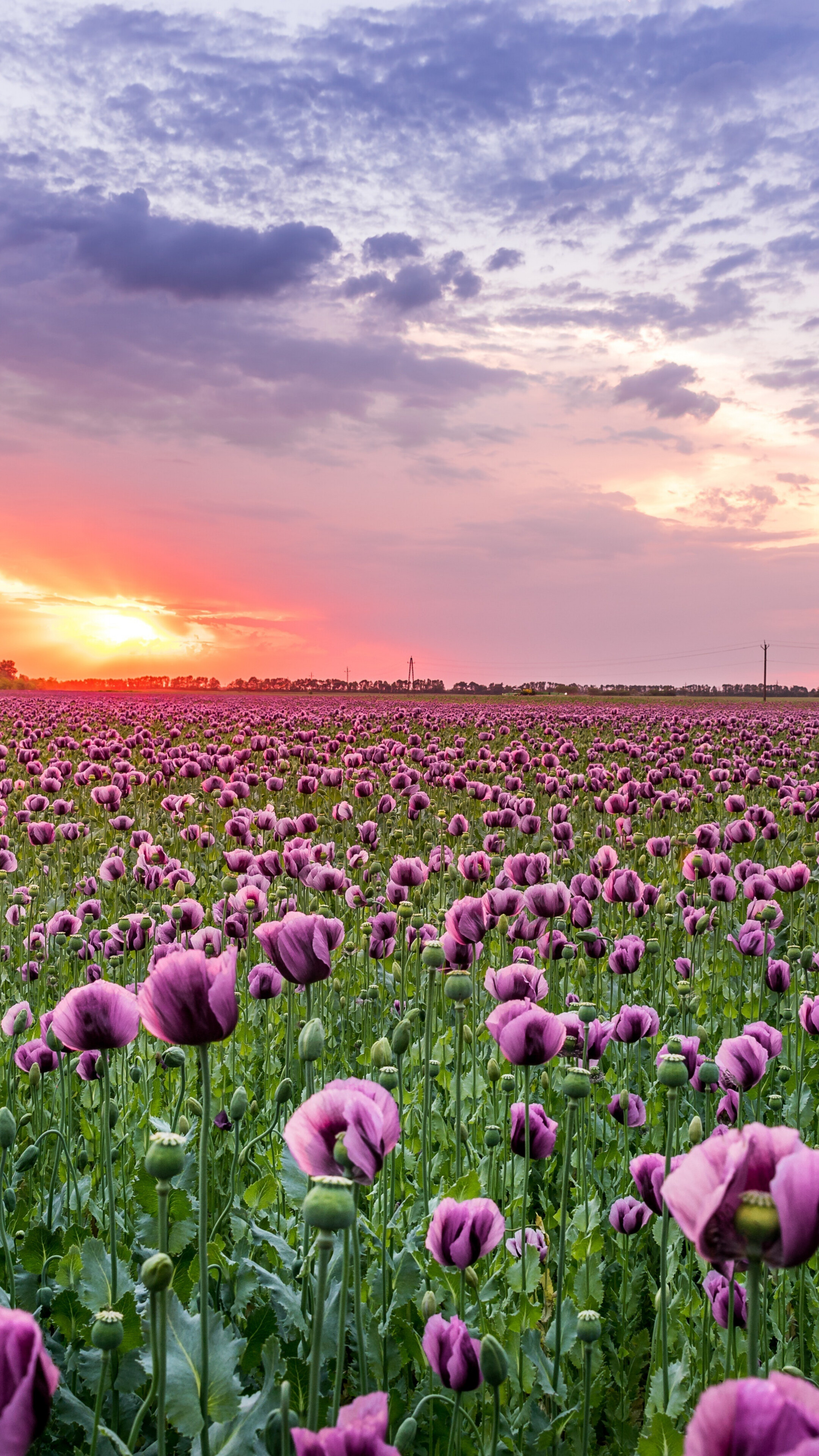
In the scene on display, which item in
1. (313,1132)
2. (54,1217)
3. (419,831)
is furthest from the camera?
(419,831)

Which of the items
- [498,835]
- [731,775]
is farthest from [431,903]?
[731,775]

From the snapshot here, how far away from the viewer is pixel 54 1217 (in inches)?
116

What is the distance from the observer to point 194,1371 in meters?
1.80

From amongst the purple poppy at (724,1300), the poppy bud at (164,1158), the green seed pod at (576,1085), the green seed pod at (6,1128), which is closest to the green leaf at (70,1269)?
the green seed pod at (6,1128)

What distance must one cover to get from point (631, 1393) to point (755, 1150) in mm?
1981

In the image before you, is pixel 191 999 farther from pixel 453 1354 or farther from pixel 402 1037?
pixel 402 1037

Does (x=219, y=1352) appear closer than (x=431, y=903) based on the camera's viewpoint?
Yes

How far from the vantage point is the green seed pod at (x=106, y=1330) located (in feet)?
5.17

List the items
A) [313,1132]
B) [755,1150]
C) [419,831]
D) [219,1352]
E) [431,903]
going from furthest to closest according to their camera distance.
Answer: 1. [419,831]
2. [431,903]
3. [219,1352]
4. [313,1132]
5. [755,1150]

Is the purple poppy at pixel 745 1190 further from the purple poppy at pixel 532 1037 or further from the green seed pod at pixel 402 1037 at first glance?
the green seed pod at pixel 402 1037

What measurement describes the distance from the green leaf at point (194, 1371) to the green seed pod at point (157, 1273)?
53cm

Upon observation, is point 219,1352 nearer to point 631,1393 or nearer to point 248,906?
point 631,1393

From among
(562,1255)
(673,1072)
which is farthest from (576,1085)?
(562,1255)

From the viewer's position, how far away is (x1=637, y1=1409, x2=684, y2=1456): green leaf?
5.61 feet
